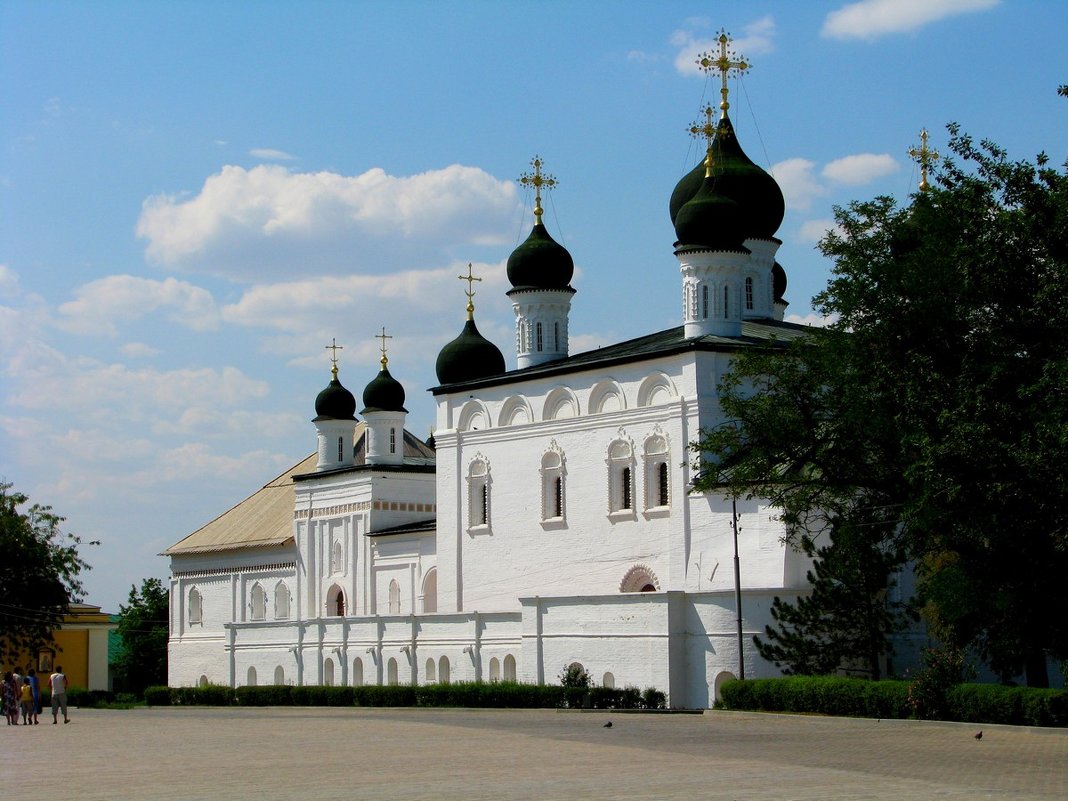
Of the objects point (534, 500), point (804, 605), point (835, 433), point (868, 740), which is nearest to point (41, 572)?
point (534, 500)

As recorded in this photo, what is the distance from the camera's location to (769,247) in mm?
40625

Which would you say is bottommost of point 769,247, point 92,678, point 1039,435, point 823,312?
point 92,678

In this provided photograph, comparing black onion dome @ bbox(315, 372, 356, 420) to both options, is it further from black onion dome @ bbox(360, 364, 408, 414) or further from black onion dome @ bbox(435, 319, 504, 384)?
black onion dome @ bbox(435, 319, 504, 384)

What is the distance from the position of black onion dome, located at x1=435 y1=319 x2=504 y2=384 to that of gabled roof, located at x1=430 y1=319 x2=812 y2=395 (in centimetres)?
108

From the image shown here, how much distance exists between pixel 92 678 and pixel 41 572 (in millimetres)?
12057

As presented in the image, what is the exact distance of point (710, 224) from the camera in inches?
1443

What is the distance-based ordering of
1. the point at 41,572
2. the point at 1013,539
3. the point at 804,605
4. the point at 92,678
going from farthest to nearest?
1. the point at 92,678
2. the point at 41,572
3. the point at 804,605
4. the point at 1013,539

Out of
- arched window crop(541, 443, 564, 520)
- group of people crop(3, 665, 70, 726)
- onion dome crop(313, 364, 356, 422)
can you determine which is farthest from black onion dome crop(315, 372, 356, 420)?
group of people crop(3, 665, 70, 726)

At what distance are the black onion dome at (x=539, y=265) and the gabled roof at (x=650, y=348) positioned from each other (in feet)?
6.89

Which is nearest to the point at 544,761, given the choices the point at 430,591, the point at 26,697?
the point at 26,697

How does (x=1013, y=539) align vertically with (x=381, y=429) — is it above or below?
Result: below

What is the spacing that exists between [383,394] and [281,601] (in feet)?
23.2

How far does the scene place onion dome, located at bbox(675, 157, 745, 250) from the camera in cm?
3653

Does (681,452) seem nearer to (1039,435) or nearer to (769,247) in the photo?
(769,247)
